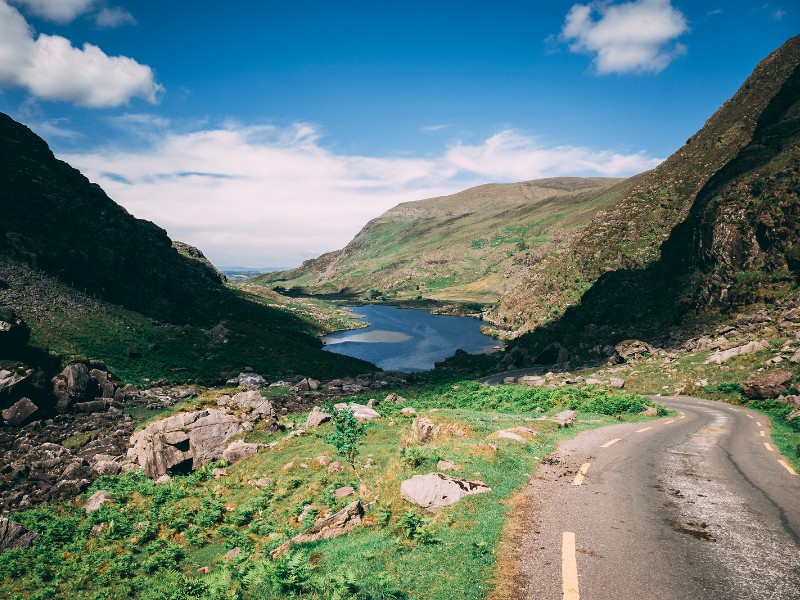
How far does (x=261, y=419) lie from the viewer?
2930 cm

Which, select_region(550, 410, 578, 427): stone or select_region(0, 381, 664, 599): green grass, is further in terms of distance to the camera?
select_region(550, 410, 578, 427): stone

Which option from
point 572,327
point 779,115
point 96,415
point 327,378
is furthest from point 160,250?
point 779,115

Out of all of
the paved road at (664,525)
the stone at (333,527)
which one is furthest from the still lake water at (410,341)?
the stone at (333,527)

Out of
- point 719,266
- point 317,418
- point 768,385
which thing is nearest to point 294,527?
point 317,418

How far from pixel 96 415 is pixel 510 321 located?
103 meters

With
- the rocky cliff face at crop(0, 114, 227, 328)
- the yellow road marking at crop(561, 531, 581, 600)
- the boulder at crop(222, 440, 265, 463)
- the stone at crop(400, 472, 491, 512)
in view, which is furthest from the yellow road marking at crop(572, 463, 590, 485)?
the rocky cliff face at crop(0, 114, 227, 328)

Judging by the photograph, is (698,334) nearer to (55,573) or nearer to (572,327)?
(572,327)

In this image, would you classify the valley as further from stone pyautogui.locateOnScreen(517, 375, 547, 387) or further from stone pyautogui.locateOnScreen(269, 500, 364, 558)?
Answer: stone pyautogui.locateOnScreen(517, 375, 547, 387)

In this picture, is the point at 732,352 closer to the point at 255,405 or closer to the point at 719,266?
the point at 719,266

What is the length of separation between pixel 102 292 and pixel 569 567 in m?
79.0

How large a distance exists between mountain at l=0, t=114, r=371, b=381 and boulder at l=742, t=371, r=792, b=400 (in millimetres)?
50433

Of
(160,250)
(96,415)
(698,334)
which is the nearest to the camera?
(96,415)

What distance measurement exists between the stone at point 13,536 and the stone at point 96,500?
2.31 metres

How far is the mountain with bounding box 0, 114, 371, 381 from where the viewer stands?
51.1 m
